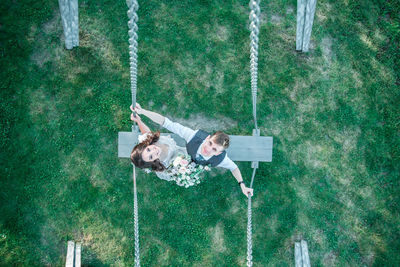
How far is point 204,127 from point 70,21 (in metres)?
3.50

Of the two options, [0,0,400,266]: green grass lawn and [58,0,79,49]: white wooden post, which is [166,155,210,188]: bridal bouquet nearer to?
[0,0,400,266]: green grass lawn

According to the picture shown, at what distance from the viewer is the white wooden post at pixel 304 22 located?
6.11 meters

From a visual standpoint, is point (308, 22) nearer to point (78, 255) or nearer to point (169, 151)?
point (169, 151)

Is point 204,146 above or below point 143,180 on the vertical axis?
above

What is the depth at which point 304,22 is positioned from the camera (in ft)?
20.7

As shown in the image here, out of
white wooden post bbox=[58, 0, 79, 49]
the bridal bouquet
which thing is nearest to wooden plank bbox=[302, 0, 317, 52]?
the bridal bouquet

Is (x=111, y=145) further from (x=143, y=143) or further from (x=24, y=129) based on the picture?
(x=143, y=143)

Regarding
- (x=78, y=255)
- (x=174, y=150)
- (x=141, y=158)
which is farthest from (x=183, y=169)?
(x=78, y=255)

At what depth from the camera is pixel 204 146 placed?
15.1 feet

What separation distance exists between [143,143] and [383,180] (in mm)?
5396

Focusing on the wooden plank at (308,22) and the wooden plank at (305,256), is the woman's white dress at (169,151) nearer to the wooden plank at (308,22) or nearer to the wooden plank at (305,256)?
the wooden plank at (305,256)

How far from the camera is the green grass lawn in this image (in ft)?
20.7

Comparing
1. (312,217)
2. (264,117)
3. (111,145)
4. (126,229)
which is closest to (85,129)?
(111,145)

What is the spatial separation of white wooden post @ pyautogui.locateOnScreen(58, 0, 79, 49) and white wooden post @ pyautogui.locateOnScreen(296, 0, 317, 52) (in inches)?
180
